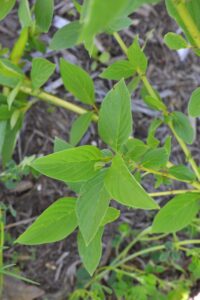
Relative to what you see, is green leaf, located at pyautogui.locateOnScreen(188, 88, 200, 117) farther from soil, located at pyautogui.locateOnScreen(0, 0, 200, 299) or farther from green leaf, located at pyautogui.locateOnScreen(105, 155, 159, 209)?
soil, located at pyautogui.locateOnScreen(0, 0, 200, 299)

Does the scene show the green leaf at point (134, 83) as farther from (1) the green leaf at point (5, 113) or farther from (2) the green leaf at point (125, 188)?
(2) the green leaf at point (125, 188)

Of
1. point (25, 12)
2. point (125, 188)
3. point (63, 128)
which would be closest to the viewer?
point (125, 188)

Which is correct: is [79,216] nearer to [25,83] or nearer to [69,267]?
[25,83]

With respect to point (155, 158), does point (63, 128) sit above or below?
below

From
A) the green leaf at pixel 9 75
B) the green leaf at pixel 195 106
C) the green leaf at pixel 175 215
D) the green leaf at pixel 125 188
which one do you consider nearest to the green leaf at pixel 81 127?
the green leaf at pixel 9 75

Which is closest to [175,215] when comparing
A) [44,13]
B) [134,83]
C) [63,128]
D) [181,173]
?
[181,173]

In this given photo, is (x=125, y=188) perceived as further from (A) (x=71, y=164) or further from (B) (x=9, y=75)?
(B) (x=9, y=75)
